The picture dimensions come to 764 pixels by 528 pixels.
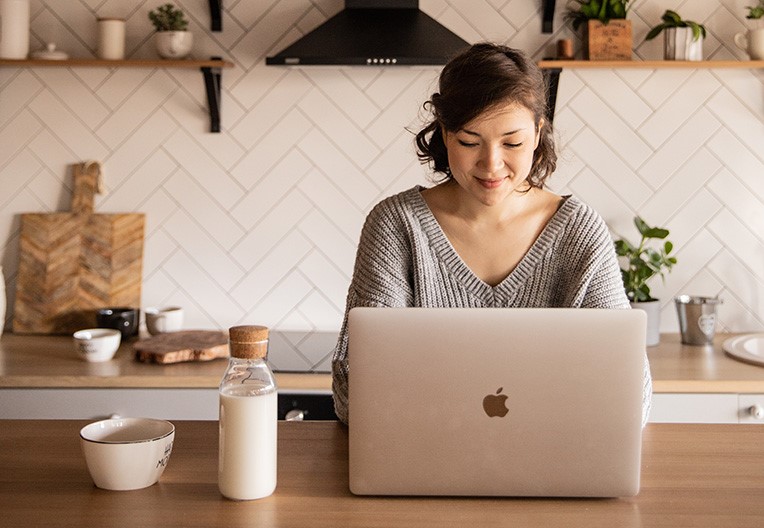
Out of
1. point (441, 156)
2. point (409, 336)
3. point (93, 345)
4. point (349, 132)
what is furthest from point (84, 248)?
point (409, 336)

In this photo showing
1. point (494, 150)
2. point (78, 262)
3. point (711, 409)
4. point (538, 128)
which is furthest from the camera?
point (78, 262)

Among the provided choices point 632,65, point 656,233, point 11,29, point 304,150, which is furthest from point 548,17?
point 11,29

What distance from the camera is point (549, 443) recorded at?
3.83 feet

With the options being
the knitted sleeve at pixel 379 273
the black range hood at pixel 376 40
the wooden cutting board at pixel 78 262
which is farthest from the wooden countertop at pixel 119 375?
the black range hood at pixel 376 40

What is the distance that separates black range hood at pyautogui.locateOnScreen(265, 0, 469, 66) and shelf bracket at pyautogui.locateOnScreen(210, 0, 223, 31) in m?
0.41

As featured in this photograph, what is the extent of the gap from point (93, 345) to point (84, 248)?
55 centimetres

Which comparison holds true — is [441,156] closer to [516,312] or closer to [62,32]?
[516,312]

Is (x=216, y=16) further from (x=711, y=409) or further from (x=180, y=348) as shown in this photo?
(x=711, y=409)

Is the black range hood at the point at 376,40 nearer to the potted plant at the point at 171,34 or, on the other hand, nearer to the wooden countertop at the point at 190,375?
the potted plant at the point at 171,34

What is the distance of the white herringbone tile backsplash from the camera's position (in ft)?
9.48

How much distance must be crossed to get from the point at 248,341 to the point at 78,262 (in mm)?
1941

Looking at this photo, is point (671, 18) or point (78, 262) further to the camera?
point (78, 262)

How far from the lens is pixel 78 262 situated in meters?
2.92

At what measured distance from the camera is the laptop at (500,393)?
116cm
